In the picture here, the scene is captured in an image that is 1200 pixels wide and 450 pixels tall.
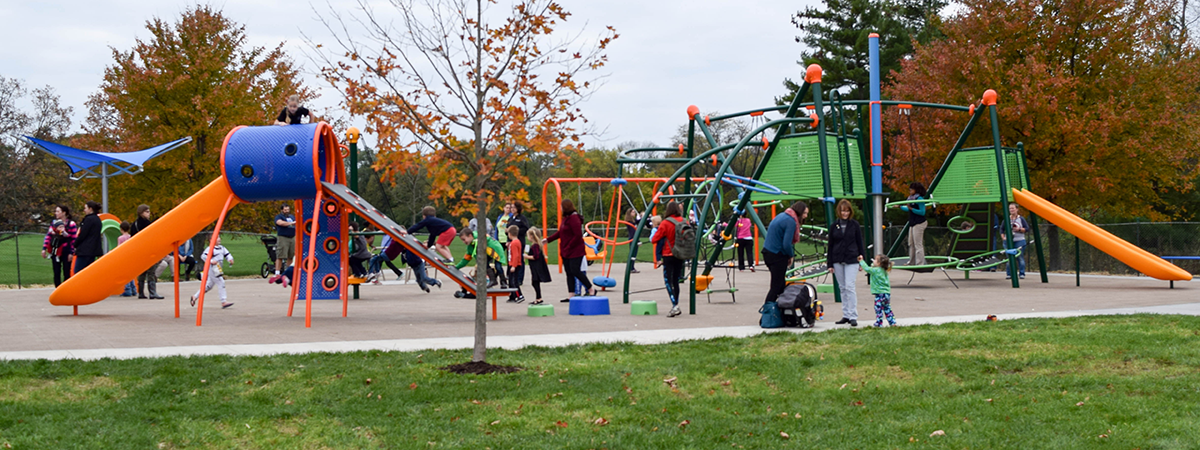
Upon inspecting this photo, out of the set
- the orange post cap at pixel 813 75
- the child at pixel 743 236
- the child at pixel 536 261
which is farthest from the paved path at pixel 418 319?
the child at pixel 743 236

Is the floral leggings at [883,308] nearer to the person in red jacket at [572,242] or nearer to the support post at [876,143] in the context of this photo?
the person in red jacket at [572,242]

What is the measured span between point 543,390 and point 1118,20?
1978 cm

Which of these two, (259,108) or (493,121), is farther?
(259,108)

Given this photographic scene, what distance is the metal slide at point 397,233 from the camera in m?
12.2

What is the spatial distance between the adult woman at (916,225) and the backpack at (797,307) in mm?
7540

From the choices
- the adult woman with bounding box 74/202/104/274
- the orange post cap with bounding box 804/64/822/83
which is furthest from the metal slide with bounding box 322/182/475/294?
the orange post cap with bounding box 804/64/822/83

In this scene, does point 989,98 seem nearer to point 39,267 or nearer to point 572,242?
point 572,242

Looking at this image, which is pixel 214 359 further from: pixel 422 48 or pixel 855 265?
pixel 855 265

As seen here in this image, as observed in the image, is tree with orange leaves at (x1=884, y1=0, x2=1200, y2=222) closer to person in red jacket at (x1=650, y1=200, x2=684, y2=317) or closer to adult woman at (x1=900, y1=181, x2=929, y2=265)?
adult woman at (x1=900, y1=181, x2=929, y2=265)

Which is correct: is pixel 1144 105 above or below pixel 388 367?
above

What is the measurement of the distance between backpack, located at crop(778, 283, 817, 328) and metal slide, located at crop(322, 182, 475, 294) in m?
3.81

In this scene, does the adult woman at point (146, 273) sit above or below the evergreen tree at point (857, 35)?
below

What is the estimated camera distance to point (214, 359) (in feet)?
27.0

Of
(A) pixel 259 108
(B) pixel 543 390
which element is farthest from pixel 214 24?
(B) pixel 543 390
